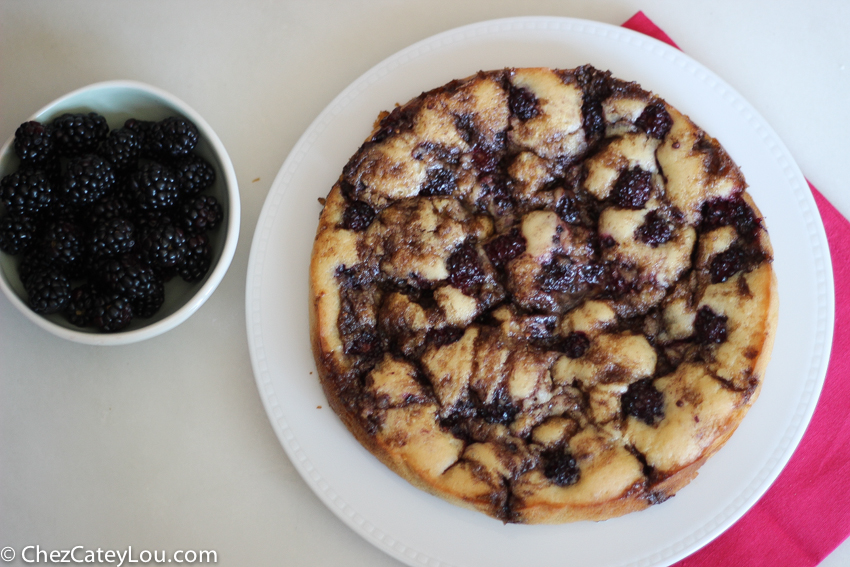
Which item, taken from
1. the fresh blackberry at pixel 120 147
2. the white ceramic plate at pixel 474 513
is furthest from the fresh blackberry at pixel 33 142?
the white ceramic plate at pixel 474 513

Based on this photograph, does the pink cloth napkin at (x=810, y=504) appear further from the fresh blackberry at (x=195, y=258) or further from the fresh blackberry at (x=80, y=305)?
the fresh blackberry at (x=80, y=305)

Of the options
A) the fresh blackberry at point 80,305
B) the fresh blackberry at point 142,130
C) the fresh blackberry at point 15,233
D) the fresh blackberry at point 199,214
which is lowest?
the fresh blackberry at point 80,305

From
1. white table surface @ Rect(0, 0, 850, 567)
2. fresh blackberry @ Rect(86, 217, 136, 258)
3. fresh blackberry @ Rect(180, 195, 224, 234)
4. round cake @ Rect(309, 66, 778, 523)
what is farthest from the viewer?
white table surface @ Rect(0, 0, 850, 567)

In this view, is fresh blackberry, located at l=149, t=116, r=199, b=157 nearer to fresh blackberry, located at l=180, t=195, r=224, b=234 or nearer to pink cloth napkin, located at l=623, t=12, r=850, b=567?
fresh blackberry, located at l=180, t=195, r=224, b=234

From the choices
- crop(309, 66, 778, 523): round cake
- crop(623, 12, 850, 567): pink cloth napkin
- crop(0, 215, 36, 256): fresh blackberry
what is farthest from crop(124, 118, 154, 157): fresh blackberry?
crop(623, 12, 850, 567): pink cloth napkin

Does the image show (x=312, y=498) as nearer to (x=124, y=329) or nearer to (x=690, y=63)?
(x=124, y=329)
